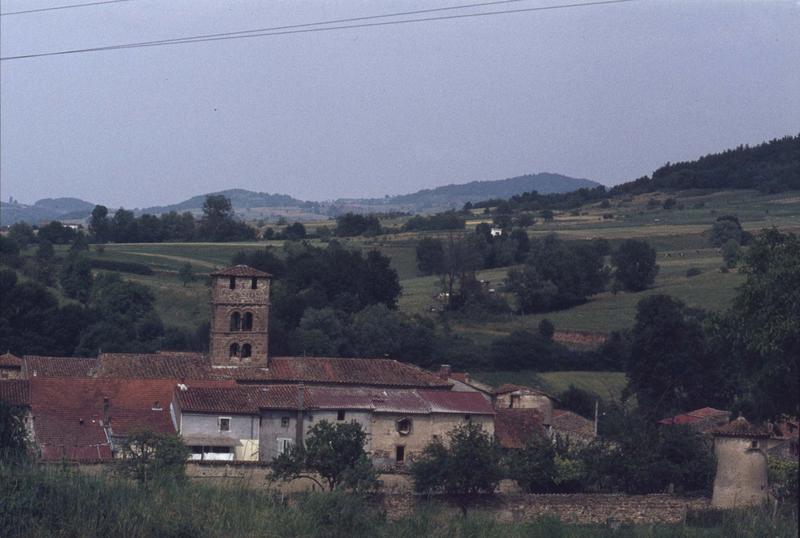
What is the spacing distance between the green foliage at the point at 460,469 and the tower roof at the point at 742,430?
5343 millimetres

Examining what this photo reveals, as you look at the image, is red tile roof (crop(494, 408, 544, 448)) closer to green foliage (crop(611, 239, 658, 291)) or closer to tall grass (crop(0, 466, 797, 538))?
tall grass (crop(0, 466, 797, 538))

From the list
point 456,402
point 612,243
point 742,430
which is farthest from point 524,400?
point 612,243

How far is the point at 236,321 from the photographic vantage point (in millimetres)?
39594

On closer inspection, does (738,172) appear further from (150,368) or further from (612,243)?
(150,368)

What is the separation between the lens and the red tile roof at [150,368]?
1452 inches

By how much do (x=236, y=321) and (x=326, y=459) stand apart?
1042 cm

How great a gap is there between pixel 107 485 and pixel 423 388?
70.8 feet

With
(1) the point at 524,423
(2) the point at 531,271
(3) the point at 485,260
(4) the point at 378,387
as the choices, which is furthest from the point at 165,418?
(3) the point at 485,260

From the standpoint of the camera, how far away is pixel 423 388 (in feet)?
125

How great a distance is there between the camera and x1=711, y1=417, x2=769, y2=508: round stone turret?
95.3 feet

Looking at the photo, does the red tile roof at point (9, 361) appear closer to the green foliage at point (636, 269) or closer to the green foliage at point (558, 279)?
the green foliage at point (558, 279)

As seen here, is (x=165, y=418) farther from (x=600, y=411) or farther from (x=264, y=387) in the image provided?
(x=600, y=411)

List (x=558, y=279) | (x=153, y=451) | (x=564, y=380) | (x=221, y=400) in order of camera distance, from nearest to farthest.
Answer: (x=153, y=451), (x=221, y=400), (x=564, y=380), (x=558, y=279)

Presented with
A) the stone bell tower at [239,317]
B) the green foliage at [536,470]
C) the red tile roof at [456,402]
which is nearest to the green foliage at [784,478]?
the green foliage at [536,470]
